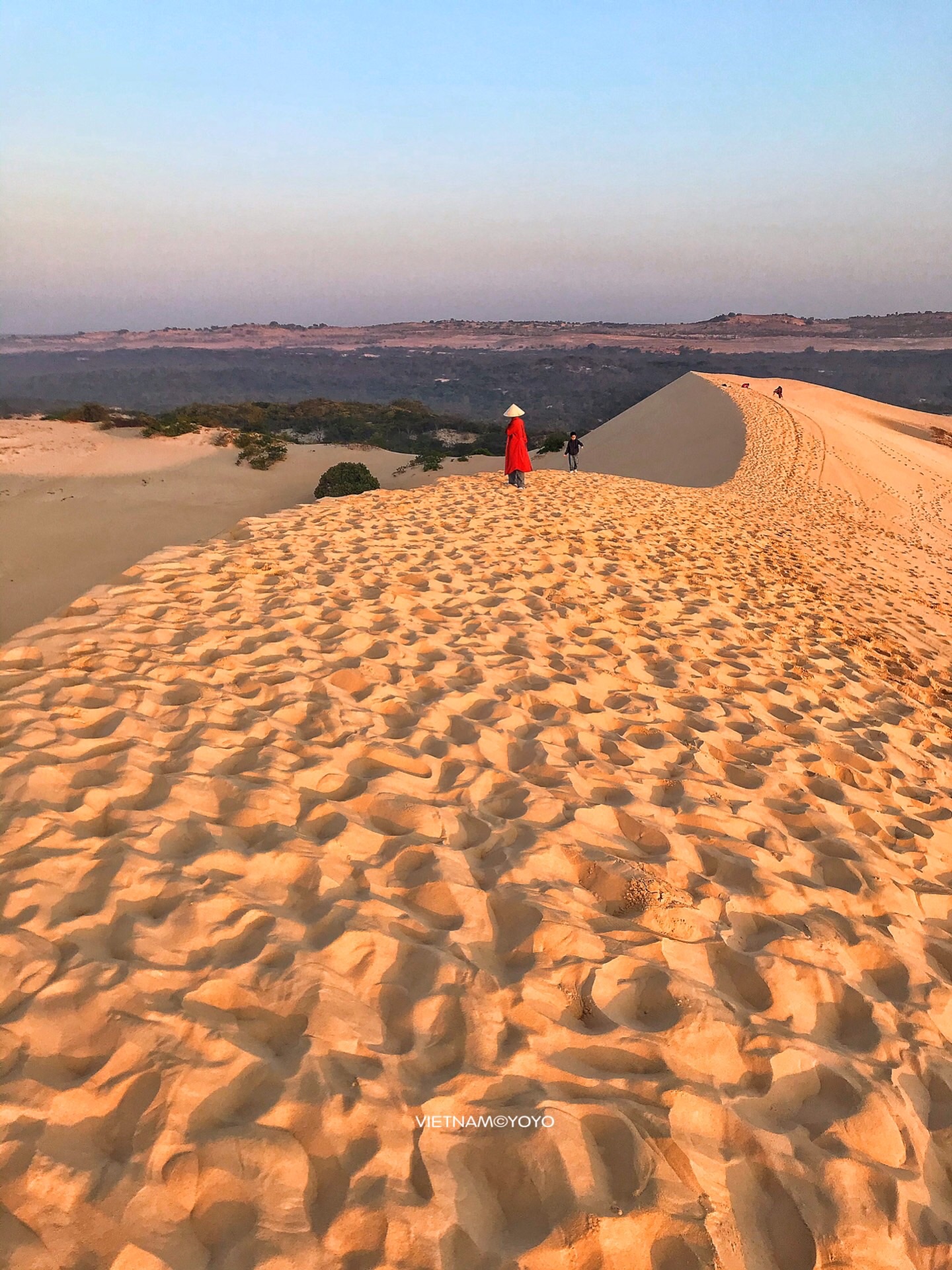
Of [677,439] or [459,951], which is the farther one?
[677,439]

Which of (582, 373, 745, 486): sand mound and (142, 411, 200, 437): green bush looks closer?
(582, 373, 745, 486): sand mound

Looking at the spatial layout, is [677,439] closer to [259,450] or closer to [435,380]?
[259,450]

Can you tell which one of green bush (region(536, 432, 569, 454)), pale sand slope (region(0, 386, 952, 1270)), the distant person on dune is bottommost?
green bush (region(536, 432, 569, 454))

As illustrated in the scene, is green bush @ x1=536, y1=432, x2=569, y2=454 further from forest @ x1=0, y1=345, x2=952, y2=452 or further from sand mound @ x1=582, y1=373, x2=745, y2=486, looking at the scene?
forest @ x1=0, y1=345, x2=952, y2=452

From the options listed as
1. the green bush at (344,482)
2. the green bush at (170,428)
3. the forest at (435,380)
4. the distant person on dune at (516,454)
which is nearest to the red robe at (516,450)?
the distant person on dune at (516,454)

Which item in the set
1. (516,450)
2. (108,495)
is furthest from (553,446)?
(108,495)

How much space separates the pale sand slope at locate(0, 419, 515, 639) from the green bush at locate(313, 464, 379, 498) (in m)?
0.90

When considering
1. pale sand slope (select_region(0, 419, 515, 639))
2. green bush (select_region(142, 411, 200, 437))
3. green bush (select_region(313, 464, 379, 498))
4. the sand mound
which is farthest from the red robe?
green bush (select_region(142, 411, 200, 437))

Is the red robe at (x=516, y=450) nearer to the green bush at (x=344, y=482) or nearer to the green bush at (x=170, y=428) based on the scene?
the green bush at (x=344, y=482)

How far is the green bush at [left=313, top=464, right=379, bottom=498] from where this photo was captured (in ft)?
46.6

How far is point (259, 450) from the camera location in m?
18.4

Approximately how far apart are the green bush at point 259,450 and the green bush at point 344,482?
3.60 metres

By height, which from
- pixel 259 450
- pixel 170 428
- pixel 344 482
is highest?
Result: pixel 170 428

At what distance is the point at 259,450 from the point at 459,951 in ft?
59.5
